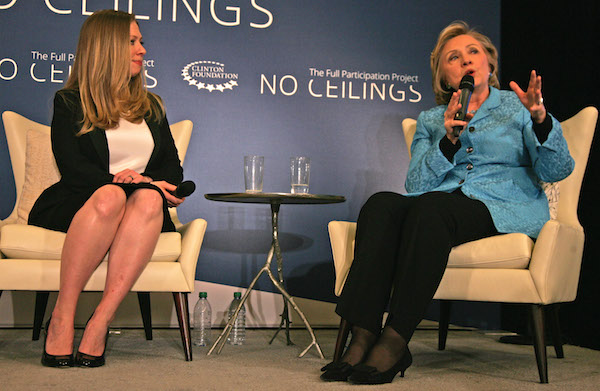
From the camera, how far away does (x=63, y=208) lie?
227 centimetres

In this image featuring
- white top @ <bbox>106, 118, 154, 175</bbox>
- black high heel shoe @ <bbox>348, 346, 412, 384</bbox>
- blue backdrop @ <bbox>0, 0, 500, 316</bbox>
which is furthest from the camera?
blue backdrop @ <bbox>0, 0, 500, 316</bbox>

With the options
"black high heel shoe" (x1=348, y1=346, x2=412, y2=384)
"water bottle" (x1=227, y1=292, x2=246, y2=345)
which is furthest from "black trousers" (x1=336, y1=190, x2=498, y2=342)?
"water bottle" (x1=227, y1=292, x2=246, y2=345)

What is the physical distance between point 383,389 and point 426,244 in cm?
43

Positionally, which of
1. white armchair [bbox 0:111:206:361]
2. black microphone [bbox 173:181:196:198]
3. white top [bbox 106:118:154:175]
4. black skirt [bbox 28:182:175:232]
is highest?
white top [bbox 106:118:154:175]

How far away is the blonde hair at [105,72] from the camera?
244 cm

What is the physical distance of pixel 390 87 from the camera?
139 inches

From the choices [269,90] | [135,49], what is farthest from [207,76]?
[135,49]

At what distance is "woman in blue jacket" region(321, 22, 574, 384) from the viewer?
1875mm

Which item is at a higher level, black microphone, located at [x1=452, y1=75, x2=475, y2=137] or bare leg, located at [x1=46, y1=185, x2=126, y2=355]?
black microphone, located at [x1=452, y1=75, x2=475, y2=137]

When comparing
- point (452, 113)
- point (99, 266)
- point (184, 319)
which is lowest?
point (184, 319)

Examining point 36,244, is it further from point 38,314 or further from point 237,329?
point 237,329

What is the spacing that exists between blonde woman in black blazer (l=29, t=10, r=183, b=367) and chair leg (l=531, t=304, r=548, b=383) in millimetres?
1225

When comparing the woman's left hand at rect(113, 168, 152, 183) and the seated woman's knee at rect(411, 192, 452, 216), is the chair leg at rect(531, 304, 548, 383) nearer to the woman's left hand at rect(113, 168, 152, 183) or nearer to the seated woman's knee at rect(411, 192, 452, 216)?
the seated woman's knee at rect(411, 192, 452, 216)

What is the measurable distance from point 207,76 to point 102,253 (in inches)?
57.7
